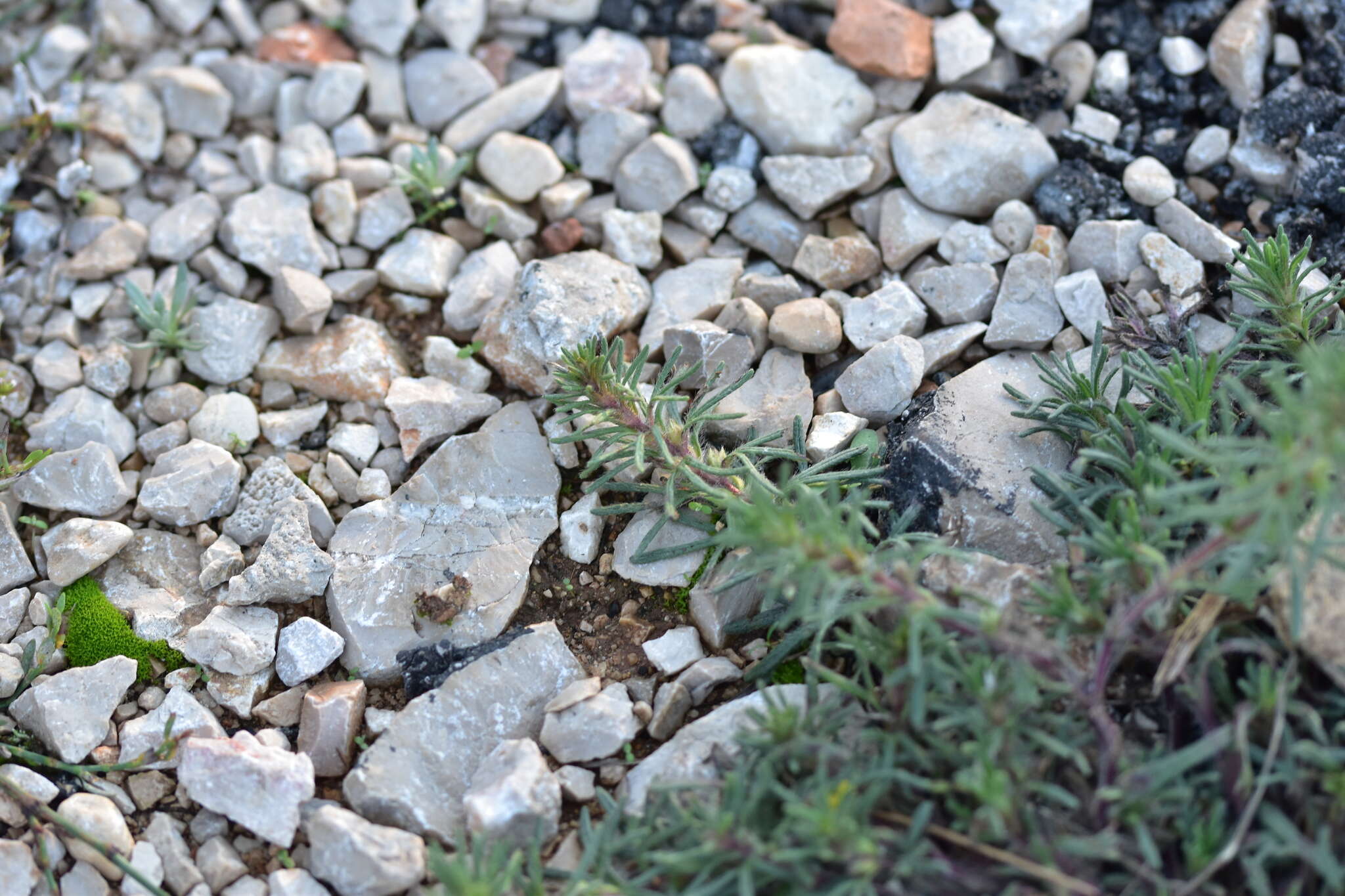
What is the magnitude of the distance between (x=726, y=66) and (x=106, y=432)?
276 cm

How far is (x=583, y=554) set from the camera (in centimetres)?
346

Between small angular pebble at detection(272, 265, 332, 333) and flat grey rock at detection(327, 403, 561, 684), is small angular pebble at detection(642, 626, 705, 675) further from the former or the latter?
small angular pebble at detection(272, 265, 332, 333)

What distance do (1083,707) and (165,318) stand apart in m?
3.29

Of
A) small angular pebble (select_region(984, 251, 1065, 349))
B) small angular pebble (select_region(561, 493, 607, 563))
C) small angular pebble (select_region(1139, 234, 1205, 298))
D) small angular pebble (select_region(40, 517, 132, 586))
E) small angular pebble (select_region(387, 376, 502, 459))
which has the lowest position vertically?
small angular pebble (select_region(40, 517, 132, 586))

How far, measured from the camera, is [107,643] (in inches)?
129

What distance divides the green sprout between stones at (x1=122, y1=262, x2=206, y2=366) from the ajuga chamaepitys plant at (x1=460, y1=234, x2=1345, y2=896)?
2.27 metres

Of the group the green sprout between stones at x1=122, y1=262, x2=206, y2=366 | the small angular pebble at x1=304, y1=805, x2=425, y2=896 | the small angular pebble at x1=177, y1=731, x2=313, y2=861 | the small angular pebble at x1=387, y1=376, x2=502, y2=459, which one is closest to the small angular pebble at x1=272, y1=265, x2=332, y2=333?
the green sprout between stones at x1=122, y1=262, x2=206, y2=366

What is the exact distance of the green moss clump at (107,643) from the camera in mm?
3268

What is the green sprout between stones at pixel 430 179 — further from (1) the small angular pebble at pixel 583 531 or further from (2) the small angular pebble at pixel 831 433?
(2) the small angular pebble at pixel 831 433

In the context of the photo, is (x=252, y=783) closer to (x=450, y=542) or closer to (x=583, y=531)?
(x=450, y=542)

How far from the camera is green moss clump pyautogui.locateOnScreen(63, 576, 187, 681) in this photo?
3.27 meters

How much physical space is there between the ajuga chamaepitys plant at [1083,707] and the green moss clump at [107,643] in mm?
1475

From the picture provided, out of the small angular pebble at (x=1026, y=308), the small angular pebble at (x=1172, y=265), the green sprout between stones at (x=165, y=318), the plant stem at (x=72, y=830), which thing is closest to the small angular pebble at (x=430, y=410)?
the green sprout between stones at (x=165, y=318)

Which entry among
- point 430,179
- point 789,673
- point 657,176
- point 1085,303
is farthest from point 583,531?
point 1085,303
